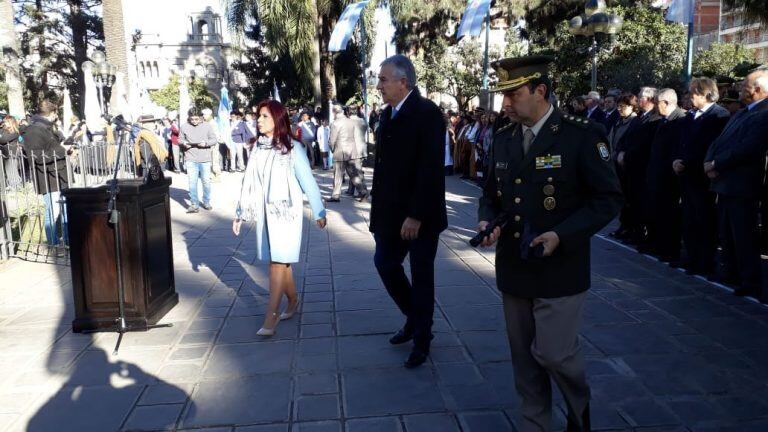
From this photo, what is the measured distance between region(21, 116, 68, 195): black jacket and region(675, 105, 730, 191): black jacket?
288 inches

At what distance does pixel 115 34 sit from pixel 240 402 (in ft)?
71.6

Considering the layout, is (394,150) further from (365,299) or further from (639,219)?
(639,219)

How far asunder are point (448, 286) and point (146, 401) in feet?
10.4

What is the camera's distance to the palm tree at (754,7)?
14738 millimetres


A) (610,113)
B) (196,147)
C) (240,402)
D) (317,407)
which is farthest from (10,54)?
(317,407)

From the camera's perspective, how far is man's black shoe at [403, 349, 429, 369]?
4137 mm

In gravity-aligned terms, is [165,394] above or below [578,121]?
below

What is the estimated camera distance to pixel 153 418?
11.5 feet

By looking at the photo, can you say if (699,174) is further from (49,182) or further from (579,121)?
(49,182)

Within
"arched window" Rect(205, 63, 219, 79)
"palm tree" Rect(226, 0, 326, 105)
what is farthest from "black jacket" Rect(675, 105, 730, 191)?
"arched window" Rect(205, 63, 219, 79)

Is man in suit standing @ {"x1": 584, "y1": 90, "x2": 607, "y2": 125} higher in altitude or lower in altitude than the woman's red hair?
higher

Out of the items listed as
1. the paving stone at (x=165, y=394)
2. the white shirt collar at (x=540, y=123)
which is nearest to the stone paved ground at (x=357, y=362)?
the paving stone at (x=165, y=394)

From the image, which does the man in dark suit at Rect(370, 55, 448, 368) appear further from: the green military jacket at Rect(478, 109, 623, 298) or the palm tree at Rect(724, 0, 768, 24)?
the palm tree at Rect(724, 0, 768, 24)

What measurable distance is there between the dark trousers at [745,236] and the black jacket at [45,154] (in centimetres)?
761
